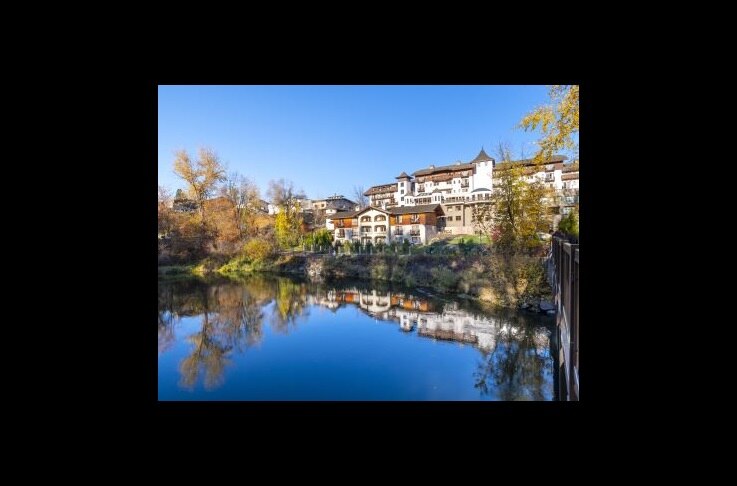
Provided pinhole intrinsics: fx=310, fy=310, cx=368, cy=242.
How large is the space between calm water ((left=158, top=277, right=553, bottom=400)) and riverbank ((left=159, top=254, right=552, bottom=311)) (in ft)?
1.24

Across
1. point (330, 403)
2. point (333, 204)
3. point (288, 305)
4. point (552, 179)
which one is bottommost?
point (288, 305)

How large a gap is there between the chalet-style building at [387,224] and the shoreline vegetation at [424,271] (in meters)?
0.53

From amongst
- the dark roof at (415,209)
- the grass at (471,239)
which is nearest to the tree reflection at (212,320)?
the dark roof at (415,209)

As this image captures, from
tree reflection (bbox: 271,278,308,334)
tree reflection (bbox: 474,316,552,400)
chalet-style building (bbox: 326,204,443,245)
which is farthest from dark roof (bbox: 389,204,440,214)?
tree reflection (bbox: 474,316,552,400)

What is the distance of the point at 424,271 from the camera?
27.1 ft

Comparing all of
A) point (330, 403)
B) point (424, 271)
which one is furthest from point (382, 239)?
point (330, 403)

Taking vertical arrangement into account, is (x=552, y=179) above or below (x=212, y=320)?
above

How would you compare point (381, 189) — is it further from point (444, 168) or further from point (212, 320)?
point (212, 320)

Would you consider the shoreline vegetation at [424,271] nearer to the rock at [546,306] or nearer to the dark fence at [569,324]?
the rock at [546,306]

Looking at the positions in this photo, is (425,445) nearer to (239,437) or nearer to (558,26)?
(239,437)

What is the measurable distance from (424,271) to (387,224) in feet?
6.27

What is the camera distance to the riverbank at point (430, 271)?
5.90 m
